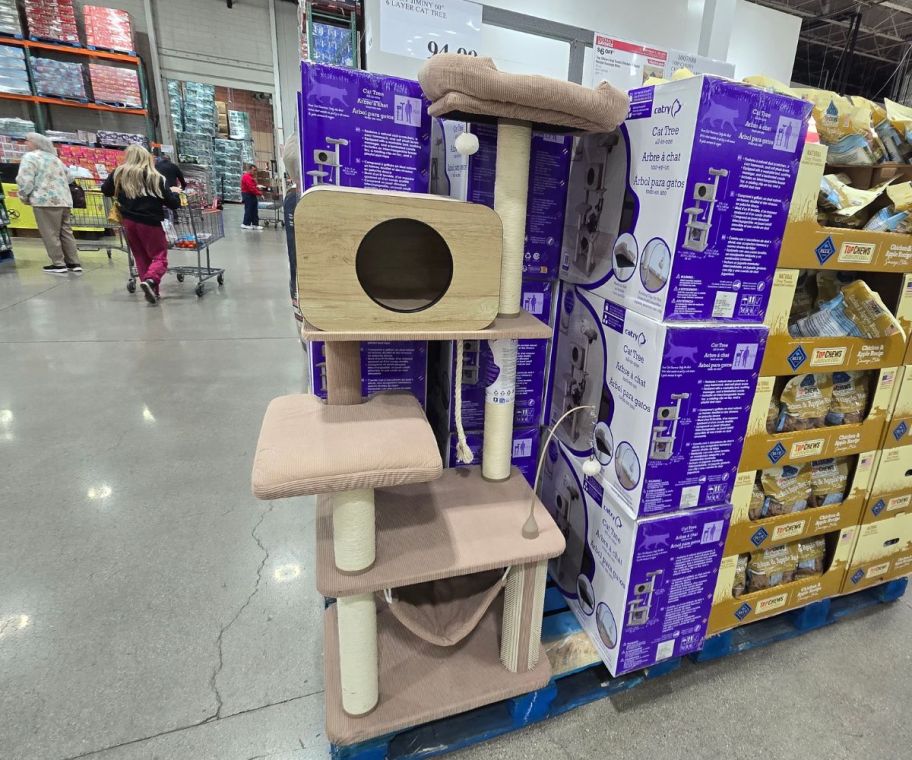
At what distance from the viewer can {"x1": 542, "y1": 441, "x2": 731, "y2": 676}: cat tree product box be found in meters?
1.19

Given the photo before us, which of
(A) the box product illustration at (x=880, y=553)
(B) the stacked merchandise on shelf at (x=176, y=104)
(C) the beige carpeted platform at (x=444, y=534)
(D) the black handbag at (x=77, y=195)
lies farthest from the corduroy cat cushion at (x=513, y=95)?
(B) the stacked merchandise on shelf at (x=176, y=104)

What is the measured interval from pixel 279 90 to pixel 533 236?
1077 centimetres

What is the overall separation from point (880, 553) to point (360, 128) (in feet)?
6.47

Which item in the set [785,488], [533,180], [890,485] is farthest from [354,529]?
[890,485]

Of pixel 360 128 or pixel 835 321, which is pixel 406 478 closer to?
pixel 360 128

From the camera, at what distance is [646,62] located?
259 cm

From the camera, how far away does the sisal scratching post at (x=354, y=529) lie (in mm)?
984

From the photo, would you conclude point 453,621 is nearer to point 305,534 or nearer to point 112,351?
point 305,534

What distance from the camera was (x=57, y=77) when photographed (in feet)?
24.9

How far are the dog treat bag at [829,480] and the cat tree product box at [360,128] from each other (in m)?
1.39

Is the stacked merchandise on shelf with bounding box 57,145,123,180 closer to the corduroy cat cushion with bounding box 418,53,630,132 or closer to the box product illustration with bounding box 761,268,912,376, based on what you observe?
the corduroy cat cushion with bounding box 418,53,630,132

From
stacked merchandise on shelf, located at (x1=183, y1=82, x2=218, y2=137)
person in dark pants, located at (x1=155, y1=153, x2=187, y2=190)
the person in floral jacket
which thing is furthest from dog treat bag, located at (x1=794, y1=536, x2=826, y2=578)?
stacked merchandise on shelf, located at (x1=183, y1=82, x2=218, y2=137)

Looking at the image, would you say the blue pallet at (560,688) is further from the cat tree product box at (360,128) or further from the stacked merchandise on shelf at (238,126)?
the stacked merchandise on shelf at (238,126)

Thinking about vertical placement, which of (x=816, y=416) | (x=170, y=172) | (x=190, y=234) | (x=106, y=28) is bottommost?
(x=816, y=416)
